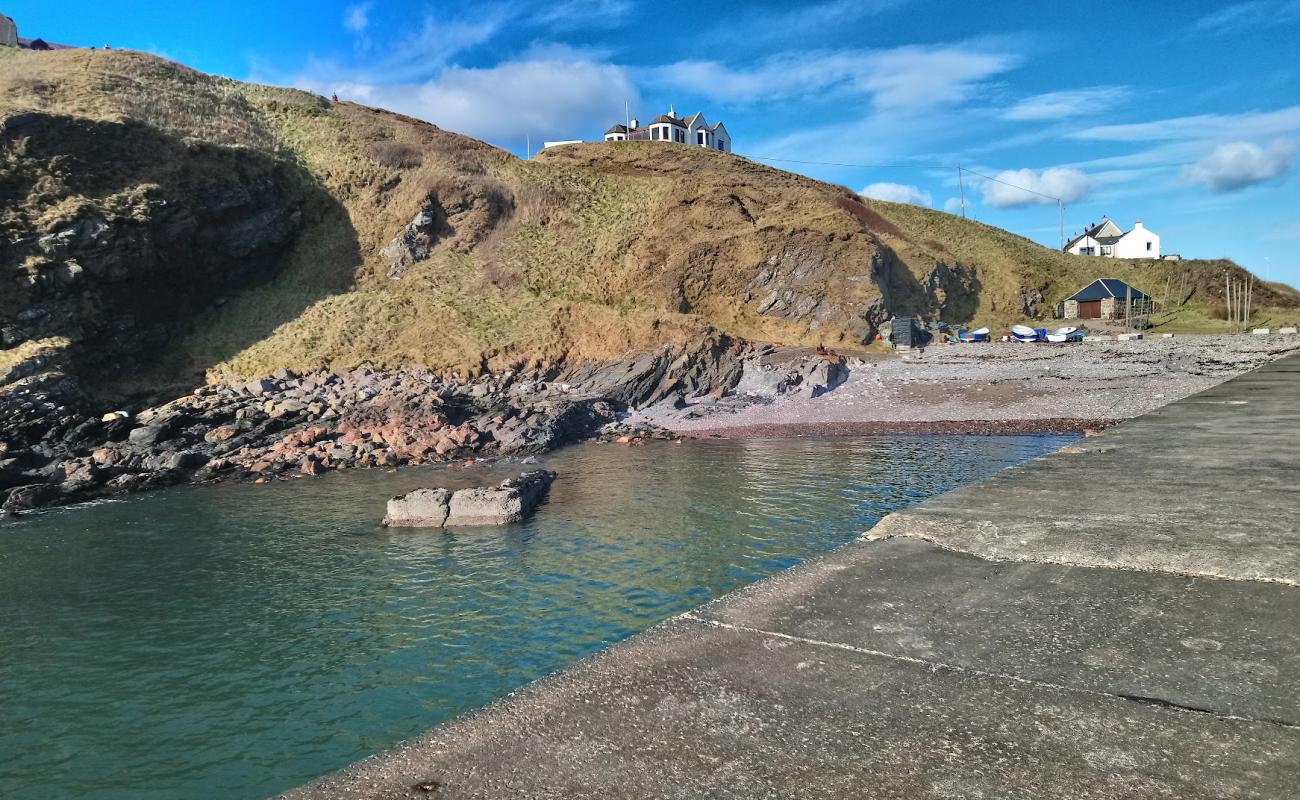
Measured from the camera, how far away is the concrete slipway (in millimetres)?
3102

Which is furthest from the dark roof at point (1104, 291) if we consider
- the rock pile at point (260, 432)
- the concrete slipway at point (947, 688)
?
the concrete slipway at point (947, 688)

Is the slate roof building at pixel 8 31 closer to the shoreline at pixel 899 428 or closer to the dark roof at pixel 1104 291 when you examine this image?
the shoreline at pixel 899 428

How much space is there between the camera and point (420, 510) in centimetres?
1900

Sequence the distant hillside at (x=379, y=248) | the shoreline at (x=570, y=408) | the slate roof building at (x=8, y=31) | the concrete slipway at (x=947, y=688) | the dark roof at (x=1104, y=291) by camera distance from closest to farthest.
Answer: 1. the concrete slipway at (x=947, y=688)
2. the shoreline at (x=570, y=408)
3. the distant hillside at (x=379, y=248)
4. the dark roof at (x=1104, y=291)
5. the slate roof building at (x=8, y=31)

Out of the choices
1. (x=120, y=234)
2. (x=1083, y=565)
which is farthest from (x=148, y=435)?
(x=1083, y=565)

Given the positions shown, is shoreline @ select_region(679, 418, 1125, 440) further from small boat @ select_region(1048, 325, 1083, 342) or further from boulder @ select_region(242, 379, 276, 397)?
small boat @ select_region(1048, 325, 1083, 342)

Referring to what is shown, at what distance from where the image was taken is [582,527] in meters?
18.1

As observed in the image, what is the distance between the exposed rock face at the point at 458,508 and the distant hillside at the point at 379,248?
2276 cm

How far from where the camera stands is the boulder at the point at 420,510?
61.8 ft

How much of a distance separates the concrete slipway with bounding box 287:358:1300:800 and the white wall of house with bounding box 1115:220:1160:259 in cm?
11129

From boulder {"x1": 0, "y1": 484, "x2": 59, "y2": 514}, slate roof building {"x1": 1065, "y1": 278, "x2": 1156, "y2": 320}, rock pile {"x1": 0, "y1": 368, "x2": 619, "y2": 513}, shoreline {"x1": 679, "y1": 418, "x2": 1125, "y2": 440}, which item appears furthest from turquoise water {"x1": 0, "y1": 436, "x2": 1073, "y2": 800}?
slate roof building {"x1": 1065, "y1": 278, "x2": 1156, "y2": 320}

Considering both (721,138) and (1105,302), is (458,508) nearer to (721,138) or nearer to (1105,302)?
(1105,302)

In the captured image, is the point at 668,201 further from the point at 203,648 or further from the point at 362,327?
the point at 203,648

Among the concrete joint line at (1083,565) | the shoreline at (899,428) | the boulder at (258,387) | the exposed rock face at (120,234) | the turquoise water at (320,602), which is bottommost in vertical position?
the turquoise water at (320,602)
